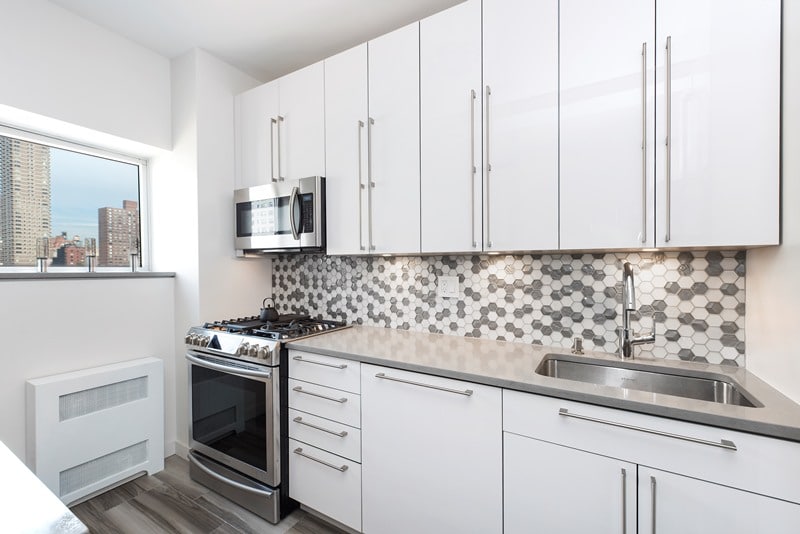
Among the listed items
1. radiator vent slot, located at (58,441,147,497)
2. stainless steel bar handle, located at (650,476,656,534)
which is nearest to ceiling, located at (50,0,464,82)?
stainless steel bar handle, located at (650,476,656,534)

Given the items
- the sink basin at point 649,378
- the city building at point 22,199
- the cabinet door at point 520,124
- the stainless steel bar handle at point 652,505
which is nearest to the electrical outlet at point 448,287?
the cabinet door at point 520,124

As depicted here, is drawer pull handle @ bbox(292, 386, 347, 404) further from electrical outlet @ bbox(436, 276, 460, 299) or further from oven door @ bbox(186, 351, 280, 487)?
→ electrical outlet @ bbox(436, 276, 460, 299)

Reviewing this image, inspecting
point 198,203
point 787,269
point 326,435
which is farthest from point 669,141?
point 198,203

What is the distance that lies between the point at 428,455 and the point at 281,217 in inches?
62.0

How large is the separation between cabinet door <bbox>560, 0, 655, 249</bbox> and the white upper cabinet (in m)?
1.34

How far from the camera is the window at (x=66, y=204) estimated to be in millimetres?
2078

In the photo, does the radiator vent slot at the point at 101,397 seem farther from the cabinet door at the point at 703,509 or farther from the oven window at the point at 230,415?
the cabinet door at the point at 703,509

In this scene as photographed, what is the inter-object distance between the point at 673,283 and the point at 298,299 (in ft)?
7.40

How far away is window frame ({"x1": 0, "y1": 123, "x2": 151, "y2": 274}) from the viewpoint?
2098mm

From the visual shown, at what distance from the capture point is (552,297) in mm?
1811

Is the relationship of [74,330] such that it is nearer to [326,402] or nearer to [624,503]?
[326,402]

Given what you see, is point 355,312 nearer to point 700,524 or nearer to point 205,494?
point 205,494

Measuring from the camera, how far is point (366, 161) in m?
2.00

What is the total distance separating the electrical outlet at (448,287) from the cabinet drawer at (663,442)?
2.73ft
